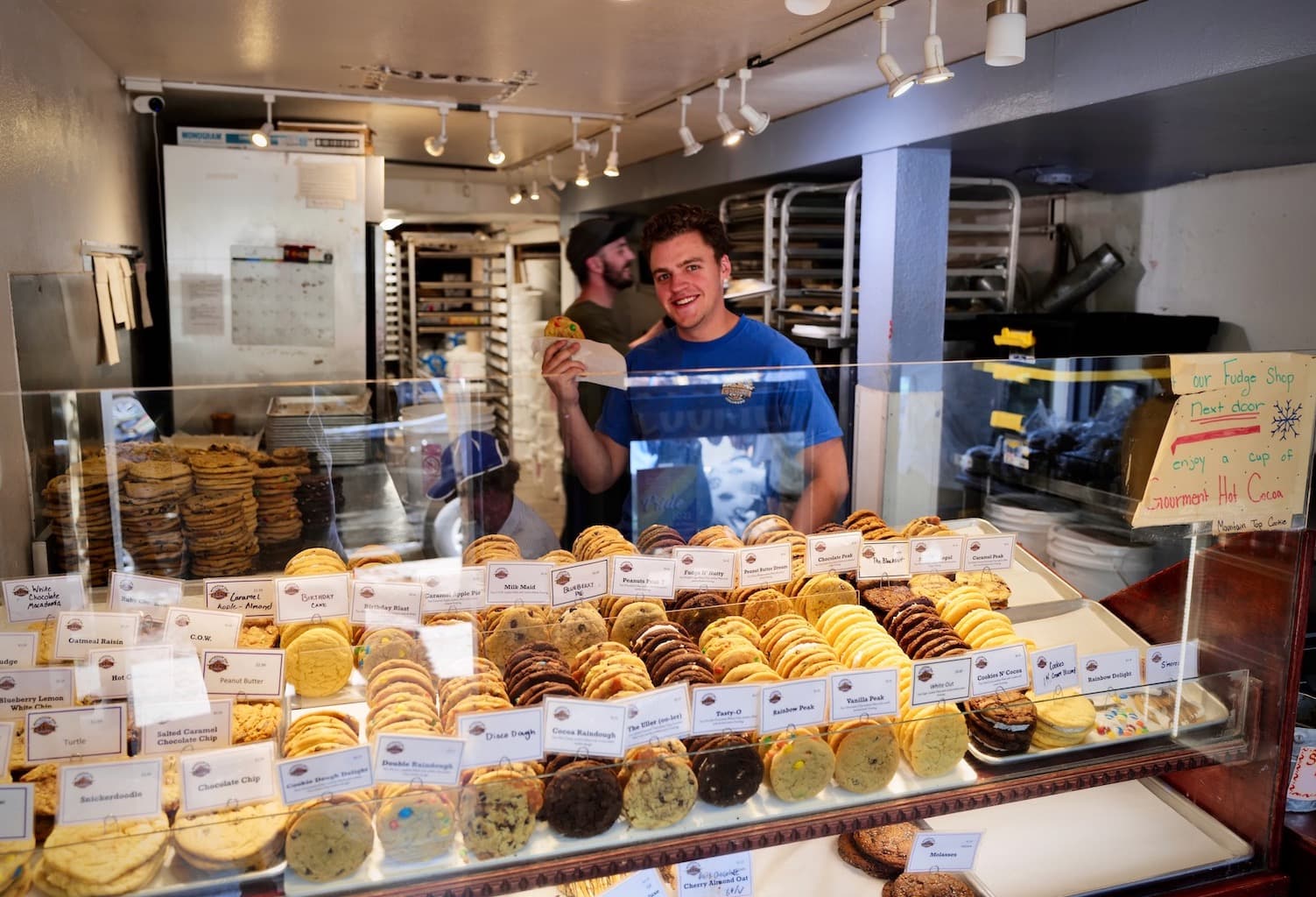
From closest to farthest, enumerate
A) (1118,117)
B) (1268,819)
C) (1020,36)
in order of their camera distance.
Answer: (1268,819) < (1020,36) < (1118,117)

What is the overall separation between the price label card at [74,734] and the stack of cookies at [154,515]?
764mm

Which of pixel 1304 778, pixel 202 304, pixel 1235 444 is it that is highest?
pixel 202 304

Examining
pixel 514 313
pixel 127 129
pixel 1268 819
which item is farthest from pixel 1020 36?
pixel 514 313

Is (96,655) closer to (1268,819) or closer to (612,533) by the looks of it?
(612,533)

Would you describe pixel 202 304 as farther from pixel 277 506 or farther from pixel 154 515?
pixel 154 515

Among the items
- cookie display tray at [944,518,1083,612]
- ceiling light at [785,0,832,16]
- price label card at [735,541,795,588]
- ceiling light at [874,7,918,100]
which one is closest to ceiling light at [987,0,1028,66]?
ceiling light at [874,7,918,100]

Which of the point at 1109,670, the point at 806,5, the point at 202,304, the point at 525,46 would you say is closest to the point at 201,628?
the point at 1109,670

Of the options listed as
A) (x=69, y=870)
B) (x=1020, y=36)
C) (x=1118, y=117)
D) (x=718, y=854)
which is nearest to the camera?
(x=69, y=870)

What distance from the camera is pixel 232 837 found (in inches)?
52.1

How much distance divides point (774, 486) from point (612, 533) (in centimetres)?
66

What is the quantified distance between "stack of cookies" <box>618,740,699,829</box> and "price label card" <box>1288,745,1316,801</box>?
49.1 inches

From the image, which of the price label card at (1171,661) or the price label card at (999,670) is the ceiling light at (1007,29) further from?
the price label card at (999,670)

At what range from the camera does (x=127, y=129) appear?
475 centimetres

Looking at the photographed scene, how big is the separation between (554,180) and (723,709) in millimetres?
6912
